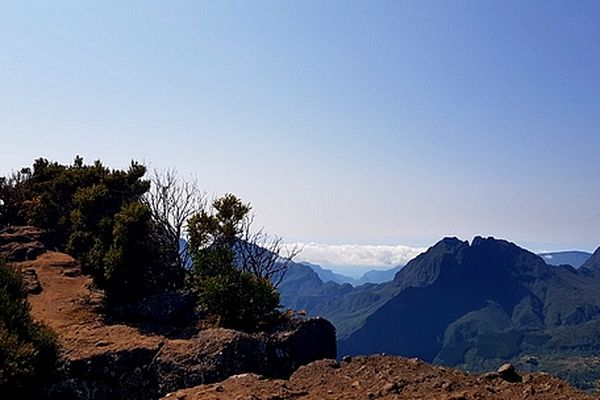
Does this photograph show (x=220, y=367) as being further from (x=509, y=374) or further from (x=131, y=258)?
(x=509, y=374)

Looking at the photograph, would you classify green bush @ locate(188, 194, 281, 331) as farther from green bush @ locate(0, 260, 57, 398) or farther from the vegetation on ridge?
green bush @ locate(0, 260, 57, 398)

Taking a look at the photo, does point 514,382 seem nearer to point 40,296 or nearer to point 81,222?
point 40,296

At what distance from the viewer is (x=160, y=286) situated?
19516 millimetres

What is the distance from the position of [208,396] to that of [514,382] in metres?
6.58

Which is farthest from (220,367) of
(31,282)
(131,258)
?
(31,282)

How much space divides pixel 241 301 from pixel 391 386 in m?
7.02

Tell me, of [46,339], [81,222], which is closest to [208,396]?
[46,339]

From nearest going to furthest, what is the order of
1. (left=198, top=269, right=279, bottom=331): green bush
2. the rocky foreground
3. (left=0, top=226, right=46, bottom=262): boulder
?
the rocky foreground, (left=198, top=269, right=279, bottom=331): green bush, (left=0, top=226, right=46, bottom=262): boulder

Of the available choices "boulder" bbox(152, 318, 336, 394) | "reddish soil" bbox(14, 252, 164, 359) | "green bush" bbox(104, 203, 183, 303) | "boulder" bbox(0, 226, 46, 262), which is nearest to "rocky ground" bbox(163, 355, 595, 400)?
"boulder" bbox(152, 318, 336, 394)

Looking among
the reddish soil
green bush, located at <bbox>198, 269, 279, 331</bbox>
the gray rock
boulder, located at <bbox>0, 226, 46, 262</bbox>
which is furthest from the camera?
boulder, located at <bbox>0, 226, 46, 262</bbox>

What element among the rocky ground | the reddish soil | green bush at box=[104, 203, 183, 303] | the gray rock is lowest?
the rocky ground

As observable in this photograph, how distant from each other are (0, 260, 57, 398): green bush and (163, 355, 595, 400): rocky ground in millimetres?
3528

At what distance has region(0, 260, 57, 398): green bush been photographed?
10953 mm

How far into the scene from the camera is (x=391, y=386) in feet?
34.7
